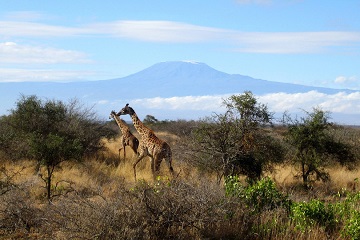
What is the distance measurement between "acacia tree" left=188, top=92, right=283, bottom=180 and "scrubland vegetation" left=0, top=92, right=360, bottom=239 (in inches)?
1.2

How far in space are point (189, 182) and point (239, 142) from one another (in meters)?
5.16

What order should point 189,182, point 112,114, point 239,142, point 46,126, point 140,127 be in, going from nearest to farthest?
1. point 189,182
2. point 239,142
3. point 140,127
4. point 46,126
5. point 112,114

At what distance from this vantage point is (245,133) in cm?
1438

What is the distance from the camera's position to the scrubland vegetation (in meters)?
7.93

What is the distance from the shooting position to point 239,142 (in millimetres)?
14227

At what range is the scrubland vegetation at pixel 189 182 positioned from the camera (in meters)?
7.93

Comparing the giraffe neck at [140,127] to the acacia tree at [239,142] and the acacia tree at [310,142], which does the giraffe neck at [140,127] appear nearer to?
the acacia tree at [239,142]

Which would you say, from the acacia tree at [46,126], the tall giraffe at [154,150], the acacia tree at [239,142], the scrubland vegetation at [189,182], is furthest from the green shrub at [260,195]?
the acacia tree at [46,126]

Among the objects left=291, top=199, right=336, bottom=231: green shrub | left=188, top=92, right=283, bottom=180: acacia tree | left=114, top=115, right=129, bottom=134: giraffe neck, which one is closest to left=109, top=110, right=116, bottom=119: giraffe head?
left=114, top=115, right=129, bottom=134: giraffe neck

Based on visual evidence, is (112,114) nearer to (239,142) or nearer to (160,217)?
(239,142)

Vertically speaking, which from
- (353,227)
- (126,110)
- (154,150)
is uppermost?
(126,110)

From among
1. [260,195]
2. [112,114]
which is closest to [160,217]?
[260,195]

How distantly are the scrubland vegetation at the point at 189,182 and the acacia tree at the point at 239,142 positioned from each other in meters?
0.03

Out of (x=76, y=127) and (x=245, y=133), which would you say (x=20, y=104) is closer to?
(x=76, y=127)
